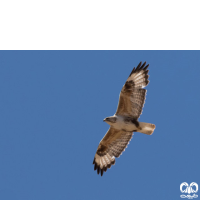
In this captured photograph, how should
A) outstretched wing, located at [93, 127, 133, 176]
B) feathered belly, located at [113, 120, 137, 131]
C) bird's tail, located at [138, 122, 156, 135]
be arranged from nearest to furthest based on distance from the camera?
bird's tail, located at [138, 122, 156, 135], feathered belly, located at [113, 120, 137, 131], outstretched wing, located at [93, 127, 133, 176]

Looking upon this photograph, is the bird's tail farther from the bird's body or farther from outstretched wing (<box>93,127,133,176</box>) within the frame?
outstretched wing (<box>93,127,133,176</box>)

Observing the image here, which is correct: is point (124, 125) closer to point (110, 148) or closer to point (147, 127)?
point (147, 127)

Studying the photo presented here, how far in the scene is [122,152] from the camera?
1100 centimetres

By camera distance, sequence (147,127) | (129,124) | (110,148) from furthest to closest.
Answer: (110,148) → (129,124) → (147,127)

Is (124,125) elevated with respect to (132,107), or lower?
lower

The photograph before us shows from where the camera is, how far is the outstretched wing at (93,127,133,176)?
10828mm

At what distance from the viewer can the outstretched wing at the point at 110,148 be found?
10.8m

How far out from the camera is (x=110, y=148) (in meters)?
11.1

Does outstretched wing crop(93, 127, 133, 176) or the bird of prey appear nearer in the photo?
the bird of prey

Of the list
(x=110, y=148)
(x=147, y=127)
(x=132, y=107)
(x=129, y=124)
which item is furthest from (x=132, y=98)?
(x=110, y=148)

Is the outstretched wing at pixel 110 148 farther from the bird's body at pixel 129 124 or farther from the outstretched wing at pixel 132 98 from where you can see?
the outstretched wing at pixel 132 98

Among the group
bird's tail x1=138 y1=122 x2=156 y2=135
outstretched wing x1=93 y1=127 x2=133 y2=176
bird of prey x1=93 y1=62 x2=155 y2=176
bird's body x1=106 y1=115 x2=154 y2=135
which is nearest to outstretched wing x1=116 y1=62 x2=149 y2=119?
bird of prey x1=93 y1=62 x2=155 y2=176
